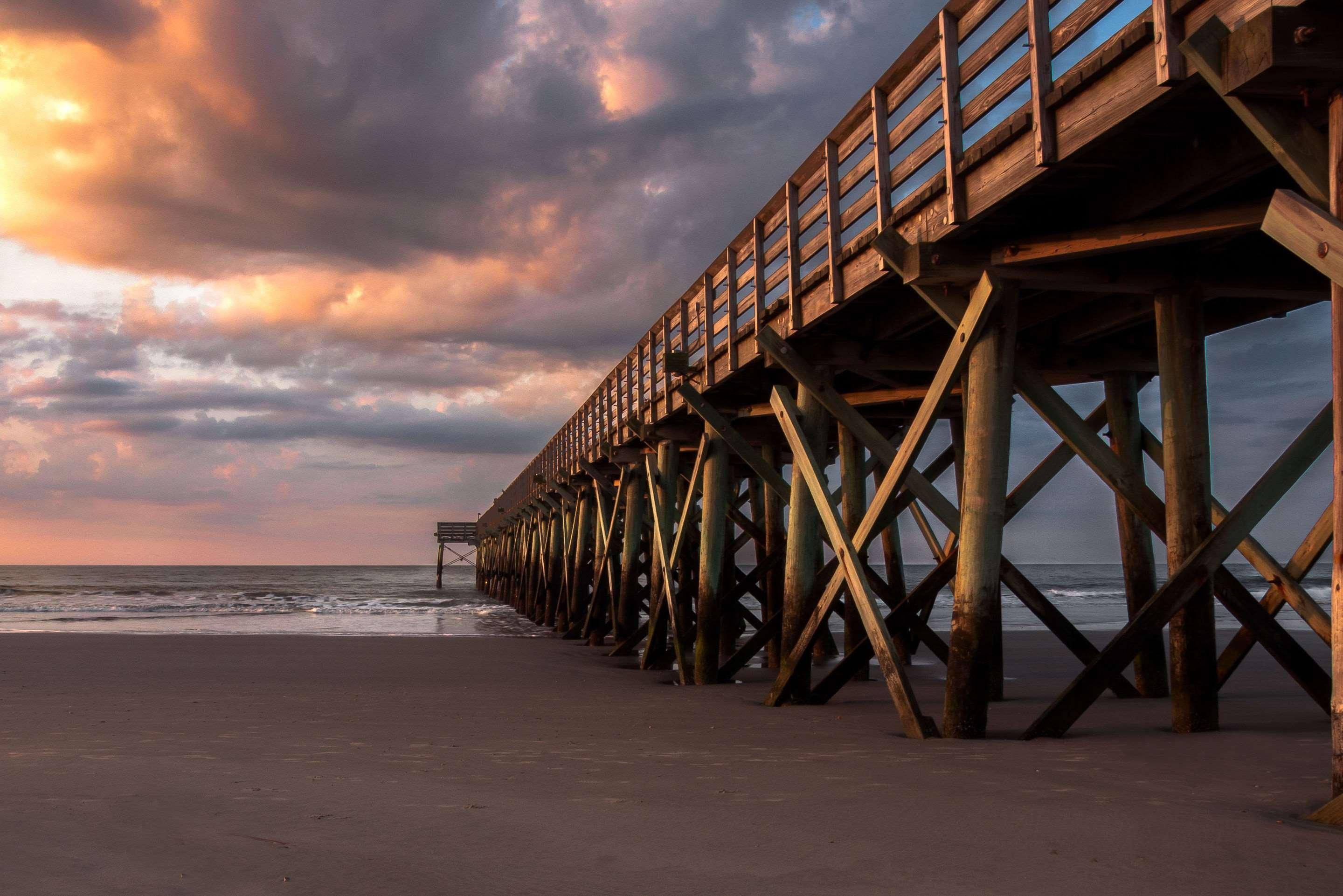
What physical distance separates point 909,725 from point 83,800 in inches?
178

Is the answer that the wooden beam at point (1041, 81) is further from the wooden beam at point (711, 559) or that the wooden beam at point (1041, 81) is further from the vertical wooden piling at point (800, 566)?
the wooden beam at point (711, 559)

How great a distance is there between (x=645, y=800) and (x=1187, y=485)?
3.71 metres

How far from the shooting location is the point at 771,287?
372 inches

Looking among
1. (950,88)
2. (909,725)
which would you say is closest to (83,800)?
(909,725)

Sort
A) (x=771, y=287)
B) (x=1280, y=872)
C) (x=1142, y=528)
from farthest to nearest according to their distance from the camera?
1. (x=771, y=287)
2. (x=1142, y=528)
3. (x=1280, y=872)

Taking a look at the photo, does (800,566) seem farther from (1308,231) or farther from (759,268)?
(1308,231)

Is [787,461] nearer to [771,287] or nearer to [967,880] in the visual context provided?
[771,287]

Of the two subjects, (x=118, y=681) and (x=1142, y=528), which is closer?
(x=1142, y=528)

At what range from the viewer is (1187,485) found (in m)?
6.10

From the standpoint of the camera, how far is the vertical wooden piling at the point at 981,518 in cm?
608

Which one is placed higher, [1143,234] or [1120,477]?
[1143,234]

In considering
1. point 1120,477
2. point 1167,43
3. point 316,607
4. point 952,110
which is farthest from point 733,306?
point 316,607

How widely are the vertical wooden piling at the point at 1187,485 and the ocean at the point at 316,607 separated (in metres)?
15.7

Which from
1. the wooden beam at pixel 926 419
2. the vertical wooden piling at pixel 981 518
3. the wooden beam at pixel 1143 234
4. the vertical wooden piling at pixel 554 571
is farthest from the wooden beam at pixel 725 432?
the vertical wooden piling at pixel 554 571
